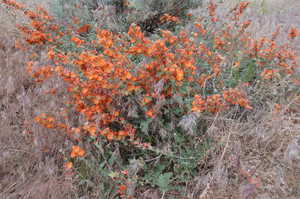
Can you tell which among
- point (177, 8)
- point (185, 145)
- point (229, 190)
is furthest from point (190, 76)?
point (177, 8)

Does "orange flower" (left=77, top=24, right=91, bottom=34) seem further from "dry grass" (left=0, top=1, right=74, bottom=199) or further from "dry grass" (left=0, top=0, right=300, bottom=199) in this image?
"dry grass" (left=0, top=0, right=300, bottom=199)

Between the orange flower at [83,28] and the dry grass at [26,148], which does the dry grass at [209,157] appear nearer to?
the dry grass at [26,148]

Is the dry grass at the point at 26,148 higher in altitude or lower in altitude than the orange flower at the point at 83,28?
lower

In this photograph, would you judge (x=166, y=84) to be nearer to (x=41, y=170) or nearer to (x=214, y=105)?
(x=214, y=105)

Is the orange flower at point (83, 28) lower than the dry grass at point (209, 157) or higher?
higher

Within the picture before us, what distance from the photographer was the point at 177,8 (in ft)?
12.4

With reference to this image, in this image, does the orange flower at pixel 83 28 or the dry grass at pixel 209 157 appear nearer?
the dry grass at pixel 209 157

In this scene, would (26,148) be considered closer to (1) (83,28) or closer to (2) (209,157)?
(2) (209,157)

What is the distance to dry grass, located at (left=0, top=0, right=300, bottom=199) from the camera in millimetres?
1604

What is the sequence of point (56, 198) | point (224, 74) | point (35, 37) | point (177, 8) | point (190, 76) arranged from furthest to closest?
point (177, 8), point (35, 37), point (224, 74), point (190, 76), point (56, 198)

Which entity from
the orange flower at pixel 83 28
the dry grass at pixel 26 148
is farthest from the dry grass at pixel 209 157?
the orange flower at pixel 83 28

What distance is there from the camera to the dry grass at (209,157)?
1.60m

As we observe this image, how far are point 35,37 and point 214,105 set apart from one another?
2.15 metres

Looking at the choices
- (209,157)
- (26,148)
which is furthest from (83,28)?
(209,157)
